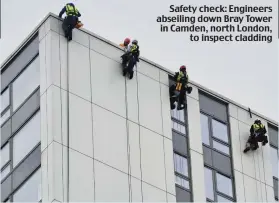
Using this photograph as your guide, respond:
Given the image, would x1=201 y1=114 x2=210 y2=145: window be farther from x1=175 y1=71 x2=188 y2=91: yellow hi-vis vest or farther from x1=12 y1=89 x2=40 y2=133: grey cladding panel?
x1=12 y1=89 x2=40 y2=133: grey cladding panel

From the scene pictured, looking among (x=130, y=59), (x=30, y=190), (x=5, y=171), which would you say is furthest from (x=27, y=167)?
(x=130, y=59)

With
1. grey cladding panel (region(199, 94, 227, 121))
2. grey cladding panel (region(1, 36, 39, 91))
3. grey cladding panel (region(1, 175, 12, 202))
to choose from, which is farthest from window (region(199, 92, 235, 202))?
grey cladding panel (region(1, 175, 12, 202))

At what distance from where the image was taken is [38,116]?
46.0m

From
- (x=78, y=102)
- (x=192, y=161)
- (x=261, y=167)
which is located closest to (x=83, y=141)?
(x=78, y=102)

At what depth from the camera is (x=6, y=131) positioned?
157 feet

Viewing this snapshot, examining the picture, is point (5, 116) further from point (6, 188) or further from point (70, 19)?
point (70, 19)

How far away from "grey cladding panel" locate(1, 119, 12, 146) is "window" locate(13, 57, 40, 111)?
69 centimetres

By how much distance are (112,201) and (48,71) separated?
18.1 ft

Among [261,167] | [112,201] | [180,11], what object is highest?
[180,11]

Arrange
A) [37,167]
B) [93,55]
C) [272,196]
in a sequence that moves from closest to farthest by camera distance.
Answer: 1. [37,167]
2. [93,55]
3. [272,196]

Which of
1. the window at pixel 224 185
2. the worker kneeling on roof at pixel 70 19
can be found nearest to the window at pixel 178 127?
the window at pixel 224 185

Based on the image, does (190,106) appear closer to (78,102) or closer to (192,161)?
(192,161)

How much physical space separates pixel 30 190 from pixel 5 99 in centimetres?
510

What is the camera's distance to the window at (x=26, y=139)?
45.8 metres
